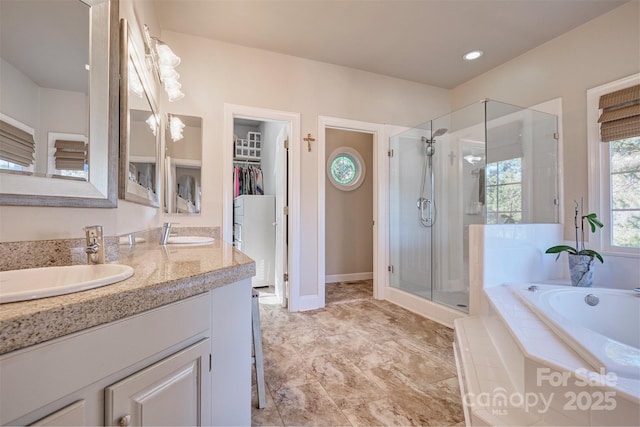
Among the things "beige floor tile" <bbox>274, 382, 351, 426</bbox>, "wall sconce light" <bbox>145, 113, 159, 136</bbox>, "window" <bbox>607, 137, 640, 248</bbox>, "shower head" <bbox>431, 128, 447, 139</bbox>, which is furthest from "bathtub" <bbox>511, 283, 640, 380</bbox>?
"wall sconce light" <bbox>145, 113, 159, 136</bbox>

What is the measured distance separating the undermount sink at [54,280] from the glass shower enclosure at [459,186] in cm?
252

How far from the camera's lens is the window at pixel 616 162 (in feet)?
6.84

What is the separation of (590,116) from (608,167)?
A: 17.9 inches

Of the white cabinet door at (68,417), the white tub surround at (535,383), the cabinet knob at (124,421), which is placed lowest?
the white tub surround at (535,383)

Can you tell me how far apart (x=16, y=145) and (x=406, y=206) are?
3236 millimetres

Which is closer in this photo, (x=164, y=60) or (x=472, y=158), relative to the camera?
(x=164, y=60)

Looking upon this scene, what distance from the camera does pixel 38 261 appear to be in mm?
825

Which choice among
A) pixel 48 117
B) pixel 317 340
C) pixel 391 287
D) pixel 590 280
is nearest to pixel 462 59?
pixel 590 280

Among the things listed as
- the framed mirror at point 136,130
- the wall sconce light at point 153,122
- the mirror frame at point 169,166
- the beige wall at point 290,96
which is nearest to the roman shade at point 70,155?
the framed mirror at point 136,130

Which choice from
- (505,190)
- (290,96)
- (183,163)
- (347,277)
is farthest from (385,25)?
(347,277)

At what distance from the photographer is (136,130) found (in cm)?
148

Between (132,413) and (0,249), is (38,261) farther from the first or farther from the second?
(132,413)

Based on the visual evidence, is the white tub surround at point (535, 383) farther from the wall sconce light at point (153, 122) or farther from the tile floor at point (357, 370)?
the wall sconce light at point (153, 122)

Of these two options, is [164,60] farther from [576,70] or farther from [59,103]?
[576,70]
